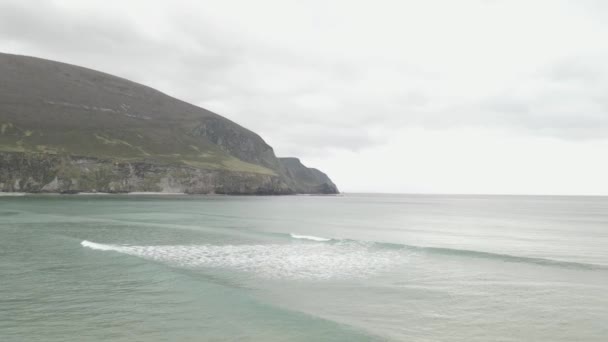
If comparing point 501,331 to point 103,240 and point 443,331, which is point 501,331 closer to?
point 443,331

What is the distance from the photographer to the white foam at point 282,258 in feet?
92.9

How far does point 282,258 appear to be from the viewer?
3344 cm

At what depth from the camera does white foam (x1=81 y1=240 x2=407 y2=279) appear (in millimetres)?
28328

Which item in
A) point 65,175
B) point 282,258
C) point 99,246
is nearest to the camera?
point 282,258

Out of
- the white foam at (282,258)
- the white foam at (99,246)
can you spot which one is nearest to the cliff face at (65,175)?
the white foam at (99,246)

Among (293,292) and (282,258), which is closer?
(293,292)

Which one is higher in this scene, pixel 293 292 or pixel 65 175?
pixel 65 175

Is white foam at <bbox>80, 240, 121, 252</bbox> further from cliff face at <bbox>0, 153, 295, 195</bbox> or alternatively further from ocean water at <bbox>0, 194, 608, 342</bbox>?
cliff face at <bbox>0, 153, 295, 195</bbox>

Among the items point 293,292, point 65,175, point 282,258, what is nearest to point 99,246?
point 282,258

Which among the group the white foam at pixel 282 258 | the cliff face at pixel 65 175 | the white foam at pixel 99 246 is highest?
the cliff face at pixel 65 175

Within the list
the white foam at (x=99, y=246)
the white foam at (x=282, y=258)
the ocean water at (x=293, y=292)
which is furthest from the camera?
the white foam at (x=99, y=246)

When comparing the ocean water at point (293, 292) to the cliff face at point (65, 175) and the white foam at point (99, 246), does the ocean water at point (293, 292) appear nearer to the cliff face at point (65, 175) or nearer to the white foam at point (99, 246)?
the white foam at point (99, 246)

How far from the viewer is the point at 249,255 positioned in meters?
34.5

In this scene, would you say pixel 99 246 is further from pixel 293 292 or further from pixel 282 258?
pixel 293 292
